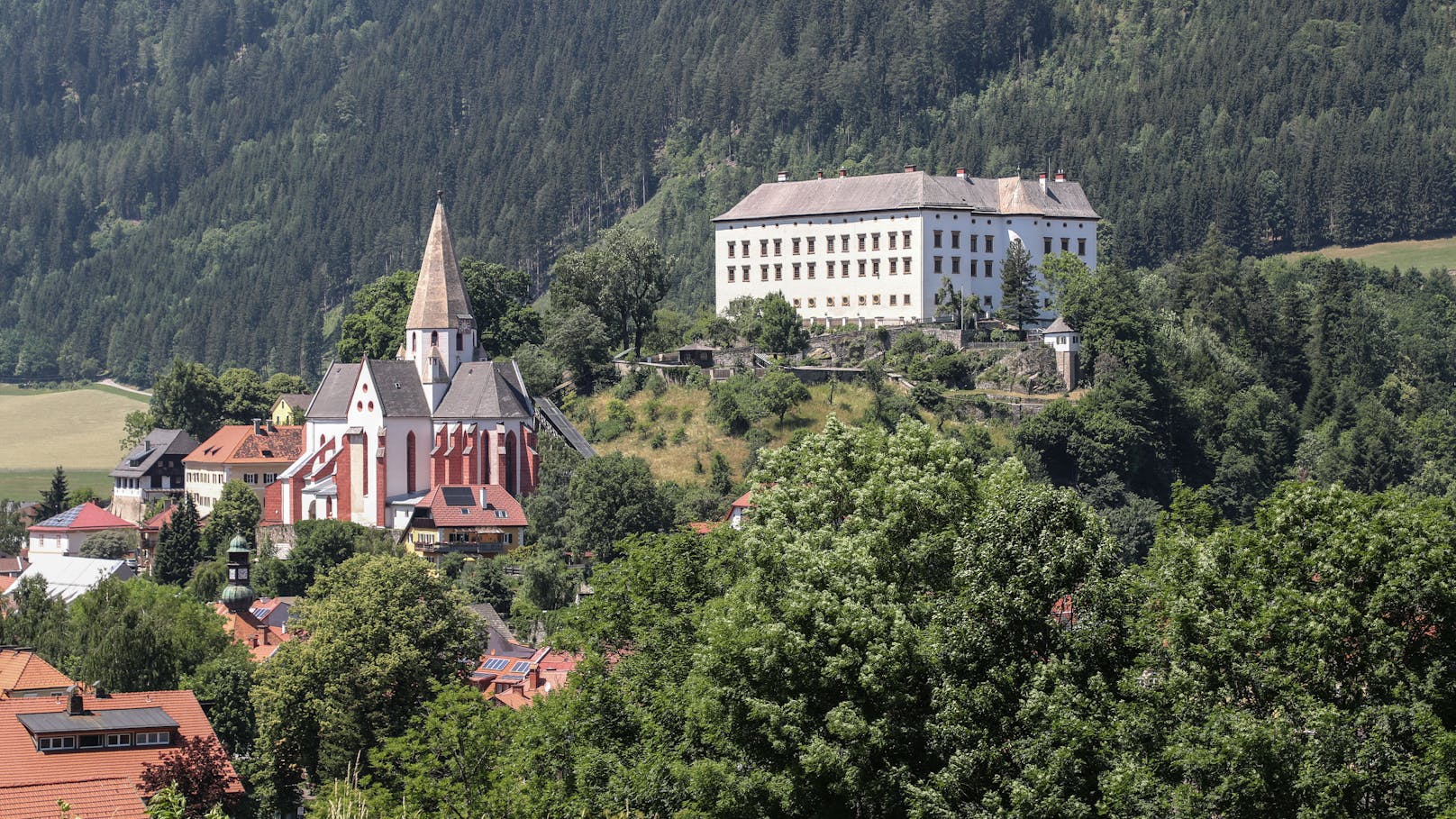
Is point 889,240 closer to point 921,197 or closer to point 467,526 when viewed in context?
point 921,197

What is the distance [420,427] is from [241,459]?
16.1 m

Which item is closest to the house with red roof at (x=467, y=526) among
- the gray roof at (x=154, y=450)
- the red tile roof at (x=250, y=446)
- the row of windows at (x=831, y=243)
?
the red tile roof at (x=250, y=446)

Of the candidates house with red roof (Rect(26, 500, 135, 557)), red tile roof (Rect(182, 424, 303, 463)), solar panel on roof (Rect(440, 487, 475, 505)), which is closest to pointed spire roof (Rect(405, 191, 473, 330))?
solar panel on roof (Rect(440, 487, 475, 505))

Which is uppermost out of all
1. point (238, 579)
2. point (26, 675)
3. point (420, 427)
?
point (420, 427)

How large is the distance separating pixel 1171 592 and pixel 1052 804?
4.65 metres

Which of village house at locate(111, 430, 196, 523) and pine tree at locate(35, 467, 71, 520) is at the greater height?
village house at locate(111, 430, 196, 523)

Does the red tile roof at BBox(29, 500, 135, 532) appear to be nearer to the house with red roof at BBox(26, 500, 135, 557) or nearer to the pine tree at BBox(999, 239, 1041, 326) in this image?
the house with red roof at BBox(26, 500, 135, 557)

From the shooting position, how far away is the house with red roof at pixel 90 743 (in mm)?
49156

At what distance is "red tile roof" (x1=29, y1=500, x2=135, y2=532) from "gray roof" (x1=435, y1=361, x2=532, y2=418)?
25.8 m

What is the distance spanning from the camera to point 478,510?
3743 inches

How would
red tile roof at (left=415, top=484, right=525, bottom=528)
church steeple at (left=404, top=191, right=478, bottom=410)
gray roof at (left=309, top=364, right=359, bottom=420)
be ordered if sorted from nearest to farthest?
red tile roof at (left=415, top=484, right=525, bottom=528), church steeple at (left=404, top=191, right=478, bottom=410), gray roof at (left=309, top=364, right=359, bottom=420)

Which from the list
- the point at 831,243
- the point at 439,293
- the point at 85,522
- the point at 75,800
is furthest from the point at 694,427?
the point at 75,800

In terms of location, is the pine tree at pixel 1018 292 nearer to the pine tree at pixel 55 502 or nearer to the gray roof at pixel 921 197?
the gray roof at pixel 921 197

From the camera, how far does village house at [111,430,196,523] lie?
119562mm
